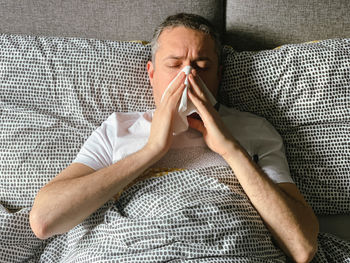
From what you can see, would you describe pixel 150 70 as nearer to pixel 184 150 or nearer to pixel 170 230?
pixel 184 150

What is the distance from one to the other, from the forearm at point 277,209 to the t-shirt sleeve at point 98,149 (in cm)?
47

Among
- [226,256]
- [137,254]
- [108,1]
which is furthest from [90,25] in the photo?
[226,256]

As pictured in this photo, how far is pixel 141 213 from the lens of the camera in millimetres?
1265

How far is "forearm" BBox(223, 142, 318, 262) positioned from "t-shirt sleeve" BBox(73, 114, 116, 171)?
1.53ft

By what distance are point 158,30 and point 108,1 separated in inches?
12.8

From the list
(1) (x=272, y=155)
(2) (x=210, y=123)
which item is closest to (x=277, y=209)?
(1) (x=272, y=155)

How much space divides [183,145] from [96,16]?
795 millimetres

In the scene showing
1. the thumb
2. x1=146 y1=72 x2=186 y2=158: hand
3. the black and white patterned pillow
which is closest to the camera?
x1=146 y1=72 x2=186 y2=158: hand

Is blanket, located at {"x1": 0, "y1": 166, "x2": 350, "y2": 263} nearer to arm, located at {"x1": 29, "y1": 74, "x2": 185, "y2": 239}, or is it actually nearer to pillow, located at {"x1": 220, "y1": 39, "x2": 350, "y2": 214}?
arm, located at {"x1": 29, "y1": 74, "x2": 185, "y2": 239}

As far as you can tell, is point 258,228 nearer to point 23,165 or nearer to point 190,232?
point 190,232

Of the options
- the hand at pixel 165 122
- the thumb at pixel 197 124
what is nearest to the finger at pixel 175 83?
the hand at pixel 165 122

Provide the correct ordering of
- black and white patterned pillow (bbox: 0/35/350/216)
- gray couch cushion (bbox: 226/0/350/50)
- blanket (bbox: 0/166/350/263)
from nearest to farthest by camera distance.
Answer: blanket (bbox: 0/166/350/263) → black and white patterned pillow (bbox: 0/35/350/216) → gray couch cushion (bbox: 226/0/350/50)

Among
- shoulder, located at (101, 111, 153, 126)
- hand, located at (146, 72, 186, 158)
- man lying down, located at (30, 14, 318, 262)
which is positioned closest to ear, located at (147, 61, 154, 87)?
man lying down, located at (30, 14, 318, 262)

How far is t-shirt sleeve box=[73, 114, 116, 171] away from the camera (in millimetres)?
1375
